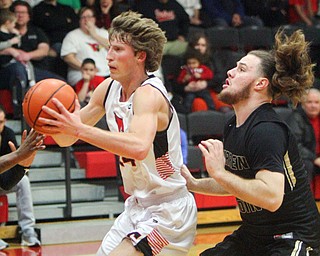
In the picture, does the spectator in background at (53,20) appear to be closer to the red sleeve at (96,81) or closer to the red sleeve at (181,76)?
the red sleeve at (96,81)

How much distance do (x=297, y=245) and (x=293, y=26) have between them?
23.6 ft

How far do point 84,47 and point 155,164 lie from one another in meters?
4.85

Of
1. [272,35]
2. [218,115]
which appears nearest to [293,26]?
[272,35]

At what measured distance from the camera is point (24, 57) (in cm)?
829

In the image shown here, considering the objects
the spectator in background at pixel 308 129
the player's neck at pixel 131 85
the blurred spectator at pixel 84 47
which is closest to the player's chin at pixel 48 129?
the player's neck at pixel 131 85

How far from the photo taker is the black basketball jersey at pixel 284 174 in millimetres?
3777

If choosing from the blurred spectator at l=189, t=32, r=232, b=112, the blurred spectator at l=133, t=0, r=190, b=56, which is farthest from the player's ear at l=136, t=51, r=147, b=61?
the blurred spectator at l=133, t=0, r=190, b=56

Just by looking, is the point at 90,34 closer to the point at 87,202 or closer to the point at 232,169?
the point at 87,202

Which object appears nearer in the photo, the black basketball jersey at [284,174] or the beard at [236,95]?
the black basketball jersey at [284,174]

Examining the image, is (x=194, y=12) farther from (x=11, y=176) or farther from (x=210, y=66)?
(x=11, y=176)

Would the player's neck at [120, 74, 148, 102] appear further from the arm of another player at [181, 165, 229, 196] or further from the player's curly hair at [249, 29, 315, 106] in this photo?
the player's curly hair at [249, 29, 315, 106]

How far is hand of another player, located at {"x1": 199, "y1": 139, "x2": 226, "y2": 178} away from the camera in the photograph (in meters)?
3.69

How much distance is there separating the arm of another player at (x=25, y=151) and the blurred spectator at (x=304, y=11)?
746 cm

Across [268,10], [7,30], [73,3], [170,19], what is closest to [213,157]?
[7,30]
